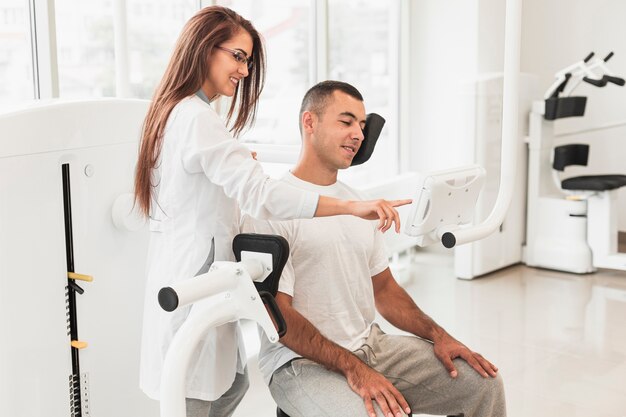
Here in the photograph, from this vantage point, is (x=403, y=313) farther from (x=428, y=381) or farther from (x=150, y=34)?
(x=150, y=34)

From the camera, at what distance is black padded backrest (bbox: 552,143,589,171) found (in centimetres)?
504

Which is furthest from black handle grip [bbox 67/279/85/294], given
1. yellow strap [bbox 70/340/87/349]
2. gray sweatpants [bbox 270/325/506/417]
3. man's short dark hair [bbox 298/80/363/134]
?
man's short dark hair [bbox 298/80/363/134]

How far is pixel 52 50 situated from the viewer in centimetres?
277

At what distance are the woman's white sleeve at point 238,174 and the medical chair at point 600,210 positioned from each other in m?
3.64

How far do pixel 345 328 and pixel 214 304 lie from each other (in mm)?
582

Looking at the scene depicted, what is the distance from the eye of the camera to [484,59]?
188 inches

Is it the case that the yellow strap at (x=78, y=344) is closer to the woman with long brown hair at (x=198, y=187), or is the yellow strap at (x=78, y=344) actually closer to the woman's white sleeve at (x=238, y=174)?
the woman with long brown hair at (x=198, y=187)

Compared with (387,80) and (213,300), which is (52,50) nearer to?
(213,300)

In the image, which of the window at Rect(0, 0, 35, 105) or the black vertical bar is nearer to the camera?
the black vertical bar

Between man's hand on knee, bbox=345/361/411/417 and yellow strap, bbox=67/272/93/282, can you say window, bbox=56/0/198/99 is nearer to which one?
yellow strap, bbox=67/272/93/282

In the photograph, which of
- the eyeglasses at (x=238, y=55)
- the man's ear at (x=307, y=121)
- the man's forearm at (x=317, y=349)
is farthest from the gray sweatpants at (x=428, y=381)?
the eyeglasses at (x=238, y=55)

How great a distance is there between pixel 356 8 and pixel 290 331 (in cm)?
355

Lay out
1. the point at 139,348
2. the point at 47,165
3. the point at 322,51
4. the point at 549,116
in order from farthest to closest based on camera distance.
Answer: the point at 549,116 → the point at 322,51 → the point at 139,348 → the point at 47,165

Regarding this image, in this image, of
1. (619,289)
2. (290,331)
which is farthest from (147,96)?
(619,289)
